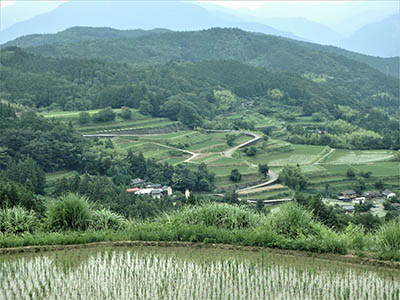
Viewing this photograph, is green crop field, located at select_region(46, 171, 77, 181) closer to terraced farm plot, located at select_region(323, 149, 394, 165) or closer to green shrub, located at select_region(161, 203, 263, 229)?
terraced farm plot, located at select_region(323, 149, 394, 165)

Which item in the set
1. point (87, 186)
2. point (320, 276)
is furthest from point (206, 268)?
point (87, 186)

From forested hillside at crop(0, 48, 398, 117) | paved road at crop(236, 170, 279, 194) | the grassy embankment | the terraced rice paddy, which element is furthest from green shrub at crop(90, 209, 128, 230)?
forested hillside at crop(0, 48, 398, 117)

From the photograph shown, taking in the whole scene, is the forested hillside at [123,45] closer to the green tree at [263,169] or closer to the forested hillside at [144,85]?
the forested hillside at [144,85]

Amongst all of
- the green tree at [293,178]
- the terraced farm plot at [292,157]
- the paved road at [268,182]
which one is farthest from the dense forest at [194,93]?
the green tree at [293,178]

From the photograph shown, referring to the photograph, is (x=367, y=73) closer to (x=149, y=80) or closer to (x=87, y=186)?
(x=149, y=80)

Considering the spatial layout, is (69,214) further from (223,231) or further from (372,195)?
(372,195)

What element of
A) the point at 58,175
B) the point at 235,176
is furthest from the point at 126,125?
the point at 235,176
